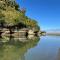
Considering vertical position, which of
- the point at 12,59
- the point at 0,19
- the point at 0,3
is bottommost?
the point at 12,59

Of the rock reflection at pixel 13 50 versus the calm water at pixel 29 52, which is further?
the rock reflection at pixel 13 50

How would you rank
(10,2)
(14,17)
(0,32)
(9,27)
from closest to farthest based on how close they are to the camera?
(0,32) → (9,27) → (14,17) → (10,2)

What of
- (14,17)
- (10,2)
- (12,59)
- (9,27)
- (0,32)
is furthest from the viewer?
(10,2)

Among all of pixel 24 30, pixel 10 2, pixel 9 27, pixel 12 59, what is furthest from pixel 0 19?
pixel 12 59

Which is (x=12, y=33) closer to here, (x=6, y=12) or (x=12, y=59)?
(x=6, y=12)

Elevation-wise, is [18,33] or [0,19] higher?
[0,19]

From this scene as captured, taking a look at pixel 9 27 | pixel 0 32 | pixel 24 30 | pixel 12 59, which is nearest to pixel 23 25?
pixel 24 30

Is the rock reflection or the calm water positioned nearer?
the calm water

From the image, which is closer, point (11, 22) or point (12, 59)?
point (12, 59)

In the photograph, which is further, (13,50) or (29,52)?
(13,50)

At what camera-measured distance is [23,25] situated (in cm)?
6284

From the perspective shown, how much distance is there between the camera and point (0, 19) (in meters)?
54.9

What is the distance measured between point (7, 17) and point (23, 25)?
627 cm

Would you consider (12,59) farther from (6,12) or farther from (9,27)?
(6,12)
